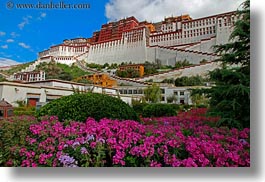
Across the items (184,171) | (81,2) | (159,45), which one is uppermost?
(159,45)

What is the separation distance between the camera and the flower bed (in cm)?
161

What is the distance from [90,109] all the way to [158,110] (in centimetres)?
444

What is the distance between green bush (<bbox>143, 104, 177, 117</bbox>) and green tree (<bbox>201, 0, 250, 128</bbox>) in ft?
9.66

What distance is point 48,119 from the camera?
2.13 metres

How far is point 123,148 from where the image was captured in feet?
5.47

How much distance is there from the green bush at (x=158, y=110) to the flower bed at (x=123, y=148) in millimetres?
4129

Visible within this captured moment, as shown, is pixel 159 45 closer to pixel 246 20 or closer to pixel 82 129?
pixel 246 20

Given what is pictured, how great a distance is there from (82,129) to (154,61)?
16558mm

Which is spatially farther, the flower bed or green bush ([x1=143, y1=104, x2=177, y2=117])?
green bush ([x1=143, y1=104, x2=177, y2=117])

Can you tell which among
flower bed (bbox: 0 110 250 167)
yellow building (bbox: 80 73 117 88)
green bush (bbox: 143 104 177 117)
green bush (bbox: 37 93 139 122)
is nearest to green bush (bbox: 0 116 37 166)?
flower bed (bbox: 0 110 250 167)

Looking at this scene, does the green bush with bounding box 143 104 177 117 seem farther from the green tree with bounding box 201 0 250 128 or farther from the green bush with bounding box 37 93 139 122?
the green bush with bounding box 37 93 139 122

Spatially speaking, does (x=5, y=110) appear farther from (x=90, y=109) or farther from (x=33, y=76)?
(x=33, y=76)

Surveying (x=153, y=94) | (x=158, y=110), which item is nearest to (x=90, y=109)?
(x=158, y=110)

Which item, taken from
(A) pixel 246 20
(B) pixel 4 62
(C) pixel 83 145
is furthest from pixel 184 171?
(B) pixel 4 62
